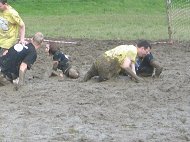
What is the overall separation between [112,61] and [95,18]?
699 inches

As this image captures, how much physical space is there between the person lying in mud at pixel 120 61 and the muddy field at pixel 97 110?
0.16 meters

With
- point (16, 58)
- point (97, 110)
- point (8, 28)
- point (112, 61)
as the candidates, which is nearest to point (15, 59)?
point (16, 58)

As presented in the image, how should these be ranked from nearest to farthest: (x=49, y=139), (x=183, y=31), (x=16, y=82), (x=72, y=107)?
(x=49, y=139) < (x=72, y=107) < (x=16, y=82) < (x=183, y=31)

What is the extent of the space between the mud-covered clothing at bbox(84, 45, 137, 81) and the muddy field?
6.6 inches

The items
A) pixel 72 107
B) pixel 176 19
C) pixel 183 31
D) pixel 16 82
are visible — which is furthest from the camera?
pixel 176 19

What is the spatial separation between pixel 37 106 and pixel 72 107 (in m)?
0.52

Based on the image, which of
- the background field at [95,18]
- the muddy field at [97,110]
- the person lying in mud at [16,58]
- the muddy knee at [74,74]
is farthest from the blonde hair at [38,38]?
the background field at [95,18]

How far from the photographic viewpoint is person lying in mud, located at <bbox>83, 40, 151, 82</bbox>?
1130 cm

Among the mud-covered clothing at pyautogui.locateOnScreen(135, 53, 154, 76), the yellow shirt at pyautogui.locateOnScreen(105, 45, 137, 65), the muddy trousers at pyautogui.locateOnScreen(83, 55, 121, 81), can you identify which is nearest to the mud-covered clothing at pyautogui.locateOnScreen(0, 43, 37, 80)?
the muddy trousers at pyautogui.locateOnScreen(83, 55, 121, 81)

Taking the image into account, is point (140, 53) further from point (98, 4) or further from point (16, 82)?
point (98, 4)

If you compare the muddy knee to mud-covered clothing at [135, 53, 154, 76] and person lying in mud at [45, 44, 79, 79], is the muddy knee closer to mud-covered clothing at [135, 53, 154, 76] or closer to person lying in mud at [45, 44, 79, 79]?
person lying in mud at [45, 44, 79, 79]

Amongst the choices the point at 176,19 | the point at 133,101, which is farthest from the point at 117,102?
the point at 176,19

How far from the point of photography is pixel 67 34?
21062 mm

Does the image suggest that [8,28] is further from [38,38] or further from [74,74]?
[74,74]
